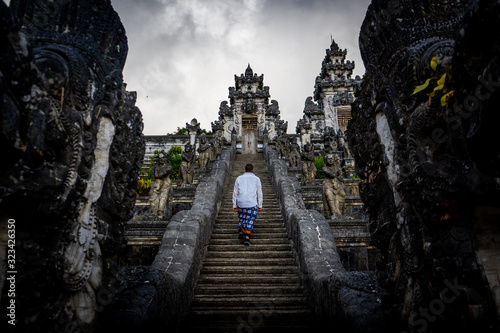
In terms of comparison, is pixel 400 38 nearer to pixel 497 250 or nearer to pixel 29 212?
pixel 497 250

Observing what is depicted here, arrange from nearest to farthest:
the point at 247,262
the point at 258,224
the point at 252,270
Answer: the point at 252,270 < the point at 247,262 < the point at 258,224

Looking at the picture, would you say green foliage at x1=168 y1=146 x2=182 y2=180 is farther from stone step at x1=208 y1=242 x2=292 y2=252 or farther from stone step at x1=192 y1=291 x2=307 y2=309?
stone step at x1=192 y1=291 x2=307 y2=309

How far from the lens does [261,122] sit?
2203cm

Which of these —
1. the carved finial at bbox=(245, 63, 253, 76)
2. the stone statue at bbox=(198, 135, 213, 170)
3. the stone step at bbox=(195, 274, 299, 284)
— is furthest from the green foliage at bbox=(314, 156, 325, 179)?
the stone step at bbox=(195, 274, 299, 284)

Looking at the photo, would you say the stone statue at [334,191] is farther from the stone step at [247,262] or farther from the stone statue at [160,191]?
the stone statue at [160,191]

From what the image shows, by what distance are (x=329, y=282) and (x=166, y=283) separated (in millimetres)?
1724

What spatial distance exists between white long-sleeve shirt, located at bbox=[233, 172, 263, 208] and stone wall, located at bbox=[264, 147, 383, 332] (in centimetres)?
73

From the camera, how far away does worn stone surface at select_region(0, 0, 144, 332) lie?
1635 millimetres

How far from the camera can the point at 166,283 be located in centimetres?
321

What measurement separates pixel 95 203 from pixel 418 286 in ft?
7.86

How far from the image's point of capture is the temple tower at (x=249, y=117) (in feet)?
70.8

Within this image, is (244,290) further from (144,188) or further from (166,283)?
(144,188)

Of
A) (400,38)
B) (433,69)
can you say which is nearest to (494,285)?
(433,69)

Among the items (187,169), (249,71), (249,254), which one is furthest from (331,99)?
(249,254)
